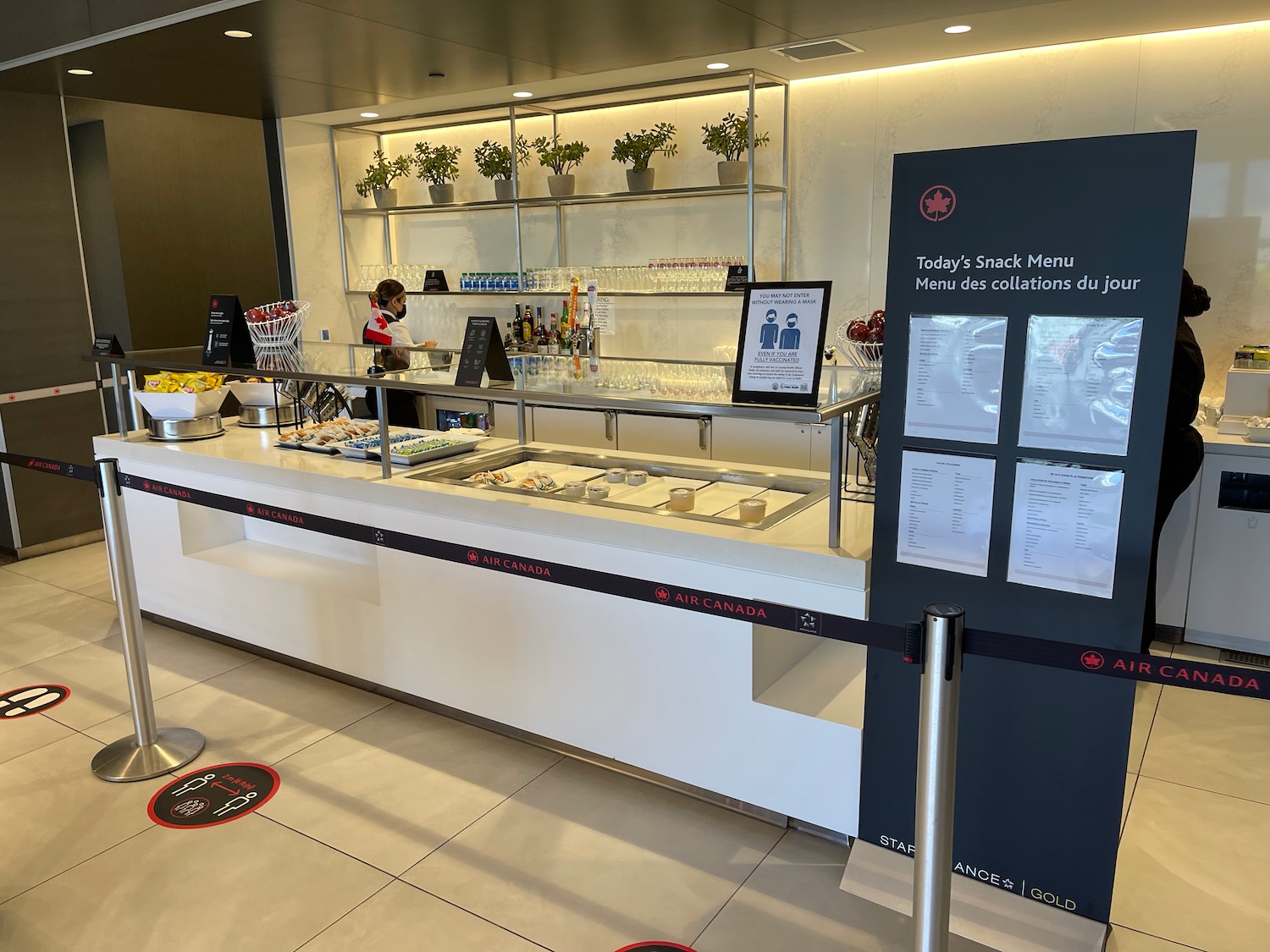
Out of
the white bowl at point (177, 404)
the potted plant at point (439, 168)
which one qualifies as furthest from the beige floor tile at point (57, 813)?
the potted plant at point (439, 168)

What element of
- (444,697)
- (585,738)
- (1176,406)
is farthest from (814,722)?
(1176,406)

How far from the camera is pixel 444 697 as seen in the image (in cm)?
341

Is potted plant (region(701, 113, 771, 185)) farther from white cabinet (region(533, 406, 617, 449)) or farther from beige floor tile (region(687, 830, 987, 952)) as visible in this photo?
beige floor tile (region(687, 830, 987, 952))

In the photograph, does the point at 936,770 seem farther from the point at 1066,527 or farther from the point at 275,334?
the point at 275,334

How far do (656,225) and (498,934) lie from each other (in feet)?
15.6

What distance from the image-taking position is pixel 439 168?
6734 mm

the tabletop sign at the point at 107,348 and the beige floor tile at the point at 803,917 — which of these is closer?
the beige floor tile at the point at 803,917

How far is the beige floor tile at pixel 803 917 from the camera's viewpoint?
7.61ft

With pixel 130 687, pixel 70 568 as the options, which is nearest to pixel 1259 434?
pixel 130 687

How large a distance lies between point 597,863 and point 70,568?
4.49 metres

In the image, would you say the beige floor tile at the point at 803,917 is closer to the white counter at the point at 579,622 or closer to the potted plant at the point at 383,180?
the white counter at the point at 579,622

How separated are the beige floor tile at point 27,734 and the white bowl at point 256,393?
1.72 m

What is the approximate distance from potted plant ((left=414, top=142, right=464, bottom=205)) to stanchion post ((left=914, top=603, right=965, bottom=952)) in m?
5.87

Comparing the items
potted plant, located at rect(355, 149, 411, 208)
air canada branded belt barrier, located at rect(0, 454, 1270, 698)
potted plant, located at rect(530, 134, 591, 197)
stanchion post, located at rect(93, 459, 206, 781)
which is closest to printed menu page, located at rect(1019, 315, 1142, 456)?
air canada branded belt barrier, located at rect(0, 454, 1270, 698)
